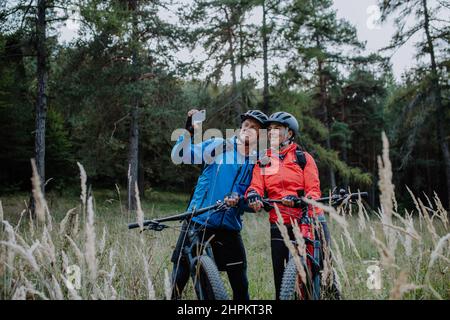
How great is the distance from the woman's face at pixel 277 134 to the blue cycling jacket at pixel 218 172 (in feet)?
1.03

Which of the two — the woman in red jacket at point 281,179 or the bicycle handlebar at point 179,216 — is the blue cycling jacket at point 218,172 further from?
the bicycle handlebar at point 179,216

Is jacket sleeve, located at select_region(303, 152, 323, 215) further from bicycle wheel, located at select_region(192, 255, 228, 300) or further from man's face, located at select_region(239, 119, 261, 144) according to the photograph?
bicycle wheel, located at select_region(192, 255, 228, 300)

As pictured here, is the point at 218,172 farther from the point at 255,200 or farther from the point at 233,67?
the point at 233,67

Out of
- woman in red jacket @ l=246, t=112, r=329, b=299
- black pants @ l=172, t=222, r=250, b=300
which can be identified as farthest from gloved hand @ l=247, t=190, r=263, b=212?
black pants @ l=172, t=222, r=250, b=300

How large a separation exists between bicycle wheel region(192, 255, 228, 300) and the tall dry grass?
0.35 meters

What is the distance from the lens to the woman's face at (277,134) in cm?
342

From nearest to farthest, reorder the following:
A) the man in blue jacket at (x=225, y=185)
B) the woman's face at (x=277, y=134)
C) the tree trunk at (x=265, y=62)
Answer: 1. the man in blue jacket at (x=225, y=185)
2. the woman's face at (x=277, y=134)
3. the tree trunk at (x=265, y=62)

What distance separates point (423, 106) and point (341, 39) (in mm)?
7267

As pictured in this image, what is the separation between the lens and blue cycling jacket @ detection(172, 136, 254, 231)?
10.4ft

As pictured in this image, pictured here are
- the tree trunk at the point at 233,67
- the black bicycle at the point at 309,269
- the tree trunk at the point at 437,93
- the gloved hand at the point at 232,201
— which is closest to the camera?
the black bicycle at the point at 309,269

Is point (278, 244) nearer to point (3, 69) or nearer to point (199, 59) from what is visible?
point (3, 69)

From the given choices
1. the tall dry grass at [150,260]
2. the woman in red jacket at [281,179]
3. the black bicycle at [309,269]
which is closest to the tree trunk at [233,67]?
the tall dry grass at [150,260]

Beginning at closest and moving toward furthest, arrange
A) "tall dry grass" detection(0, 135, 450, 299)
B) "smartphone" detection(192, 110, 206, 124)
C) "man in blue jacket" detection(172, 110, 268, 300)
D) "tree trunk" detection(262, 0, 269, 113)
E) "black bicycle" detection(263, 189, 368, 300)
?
"tall dry grass" detection(0, 135, 450, 299) < "black bicycle" detection(263, 189, 368, 300) < "smartphone" detection(192, 110, 206, 124) < "man in blue jacket" detection(172, 110, 268, 300) < "tree trunk" detection(262, 0, 269, 113)

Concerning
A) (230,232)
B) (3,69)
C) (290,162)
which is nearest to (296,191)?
(290,162)
